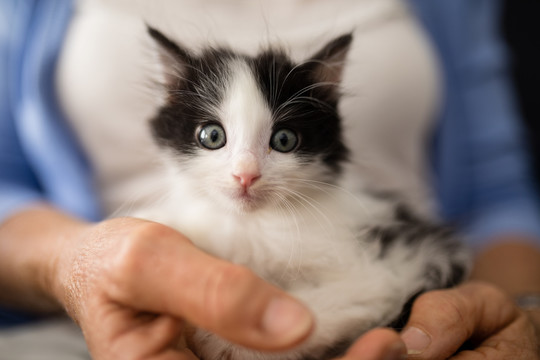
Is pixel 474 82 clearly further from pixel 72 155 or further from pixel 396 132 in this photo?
pixel 72 155

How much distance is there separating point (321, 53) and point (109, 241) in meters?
0.51

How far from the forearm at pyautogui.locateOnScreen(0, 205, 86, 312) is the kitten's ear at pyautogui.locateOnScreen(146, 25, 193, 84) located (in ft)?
1.22

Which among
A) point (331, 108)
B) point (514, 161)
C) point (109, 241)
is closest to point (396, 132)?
point (331, 108)

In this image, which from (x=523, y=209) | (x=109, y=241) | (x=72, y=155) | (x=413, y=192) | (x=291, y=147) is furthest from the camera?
(x=523, y=209)

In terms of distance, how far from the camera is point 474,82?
5.77 feet

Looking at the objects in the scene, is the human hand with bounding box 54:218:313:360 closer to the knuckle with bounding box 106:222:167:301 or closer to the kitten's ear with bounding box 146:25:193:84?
the knuckle with bounding box 106:222:167:301

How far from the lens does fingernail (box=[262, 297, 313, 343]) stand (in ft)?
1.99

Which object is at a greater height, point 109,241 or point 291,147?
point 291,147

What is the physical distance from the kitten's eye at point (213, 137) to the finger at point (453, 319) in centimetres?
47

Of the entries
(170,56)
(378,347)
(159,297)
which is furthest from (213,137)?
(378,347)

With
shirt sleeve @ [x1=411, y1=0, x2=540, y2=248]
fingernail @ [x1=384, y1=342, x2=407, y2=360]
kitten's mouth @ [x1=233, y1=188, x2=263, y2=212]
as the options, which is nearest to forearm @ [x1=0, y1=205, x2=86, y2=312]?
kitten's mouth @ [x1=233, y1=188, x2=263, y2=212]

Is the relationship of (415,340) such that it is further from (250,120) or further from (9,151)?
(9,151)

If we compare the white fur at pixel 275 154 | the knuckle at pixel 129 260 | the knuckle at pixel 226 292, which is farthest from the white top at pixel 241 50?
the knuckle at pixel 226 292

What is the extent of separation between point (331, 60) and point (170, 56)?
0.99 ft
